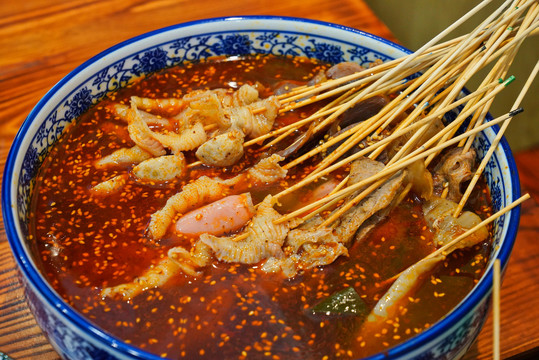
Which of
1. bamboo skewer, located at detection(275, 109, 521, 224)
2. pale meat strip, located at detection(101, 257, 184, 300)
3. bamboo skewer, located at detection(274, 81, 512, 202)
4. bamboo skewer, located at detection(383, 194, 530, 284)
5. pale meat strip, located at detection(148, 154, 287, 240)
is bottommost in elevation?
bamboo skewer, located at detection(383, 194, 530, 284)

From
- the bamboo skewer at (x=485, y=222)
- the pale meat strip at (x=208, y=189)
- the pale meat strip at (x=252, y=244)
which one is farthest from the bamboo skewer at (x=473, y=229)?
the pale meat strip at (x=208, y=189)

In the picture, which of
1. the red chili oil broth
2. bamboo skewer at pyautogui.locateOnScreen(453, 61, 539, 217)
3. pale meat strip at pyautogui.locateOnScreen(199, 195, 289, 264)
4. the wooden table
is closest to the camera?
the red chili oil broth

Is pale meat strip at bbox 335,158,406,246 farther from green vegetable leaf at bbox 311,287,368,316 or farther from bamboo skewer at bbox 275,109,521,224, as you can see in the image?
green vegetable leaf at bbox 311,287,368,316

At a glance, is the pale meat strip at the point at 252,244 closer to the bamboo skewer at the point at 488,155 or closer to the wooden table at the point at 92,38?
the bamboo skewer at the point at 488,155

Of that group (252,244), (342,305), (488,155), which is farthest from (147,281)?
(488,155)

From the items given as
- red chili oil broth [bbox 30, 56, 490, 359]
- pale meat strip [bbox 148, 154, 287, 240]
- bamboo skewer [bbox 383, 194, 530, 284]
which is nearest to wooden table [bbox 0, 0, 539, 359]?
red chili oil broth [bbox 30, 56, 490, 359]

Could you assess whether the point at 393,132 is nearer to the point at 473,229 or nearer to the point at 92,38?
the point at 473,229

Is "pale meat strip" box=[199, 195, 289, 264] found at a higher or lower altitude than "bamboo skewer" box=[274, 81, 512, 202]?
lower
